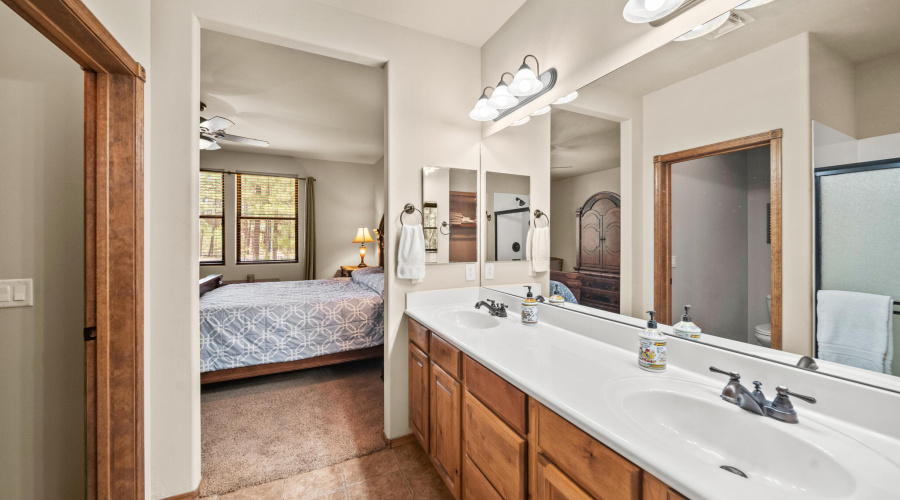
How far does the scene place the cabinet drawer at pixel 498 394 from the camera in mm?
1053

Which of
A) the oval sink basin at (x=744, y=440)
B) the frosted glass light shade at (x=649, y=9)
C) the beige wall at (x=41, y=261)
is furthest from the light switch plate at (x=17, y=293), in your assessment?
the frosted glass light shade at (x=649, y=9)

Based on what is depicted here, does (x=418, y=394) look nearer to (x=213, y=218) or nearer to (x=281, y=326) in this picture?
(x=281, y=326)

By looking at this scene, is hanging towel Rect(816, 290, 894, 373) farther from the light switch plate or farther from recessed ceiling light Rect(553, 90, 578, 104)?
the light switch plate

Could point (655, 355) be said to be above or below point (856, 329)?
below

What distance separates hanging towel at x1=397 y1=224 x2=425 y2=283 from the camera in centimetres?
208

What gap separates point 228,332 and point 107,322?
5.30 ft

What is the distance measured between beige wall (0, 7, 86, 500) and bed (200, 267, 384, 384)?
146 centimetres

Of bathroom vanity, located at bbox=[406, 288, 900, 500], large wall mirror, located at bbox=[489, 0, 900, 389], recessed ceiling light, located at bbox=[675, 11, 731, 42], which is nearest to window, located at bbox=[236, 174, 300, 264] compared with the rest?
bathroom vanity, located at bbox=[406, 288, 900, 500]

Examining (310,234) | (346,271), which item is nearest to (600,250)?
(346,271)

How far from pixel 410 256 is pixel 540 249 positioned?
77 centimetres

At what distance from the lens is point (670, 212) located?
121 cm

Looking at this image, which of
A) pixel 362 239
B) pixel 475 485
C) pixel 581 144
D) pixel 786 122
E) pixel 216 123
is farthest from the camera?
pixel 362 239

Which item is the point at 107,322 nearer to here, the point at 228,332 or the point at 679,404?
the point at 228,332

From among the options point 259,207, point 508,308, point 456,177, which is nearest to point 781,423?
point 508,308
